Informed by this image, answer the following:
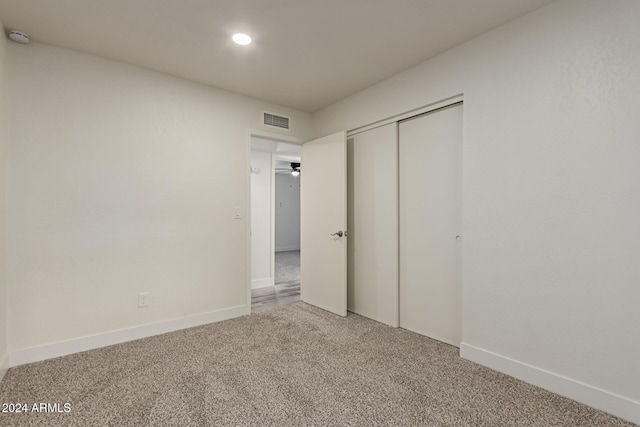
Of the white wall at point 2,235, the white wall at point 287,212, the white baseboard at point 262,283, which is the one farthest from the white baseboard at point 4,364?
the white wall at point 287,212

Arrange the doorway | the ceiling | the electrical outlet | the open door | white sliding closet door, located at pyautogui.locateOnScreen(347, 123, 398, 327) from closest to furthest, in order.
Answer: the ceiling, the electrical outlet, white sliding closet door, located at pyautogui.locateOnScreen(347, 123, 398, 327), the open door, the doorway

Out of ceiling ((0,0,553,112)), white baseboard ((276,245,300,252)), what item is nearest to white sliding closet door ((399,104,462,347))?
ceiling ((0,0,553,112))

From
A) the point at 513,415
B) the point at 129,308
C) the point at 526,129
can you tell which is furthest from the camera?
the point at 129,308

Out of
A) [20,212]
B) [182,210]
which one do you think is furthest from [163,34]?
[20,212]

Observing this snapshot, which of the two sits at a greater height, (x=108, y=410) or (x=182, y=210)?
(x=182, y=210)

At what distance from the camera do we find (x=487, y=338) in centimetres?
226

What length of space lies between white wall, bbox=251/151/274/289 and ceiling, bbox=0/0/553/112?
81.6 inches

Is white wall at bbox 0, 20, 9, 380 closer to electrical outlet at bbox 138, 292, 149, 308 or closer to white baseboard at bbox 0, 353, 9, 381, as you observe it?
white baseboard at bbox 0, 353, 9, 381

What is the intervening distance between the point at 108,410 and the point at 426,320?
8.01 ft

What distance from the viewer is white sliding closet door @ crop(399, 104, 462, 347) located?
259 centimetres

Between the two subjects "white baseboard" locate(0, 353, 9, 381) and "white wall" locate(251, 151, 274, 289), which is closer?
"white baseboard" locate(0, 353, 9, 381)

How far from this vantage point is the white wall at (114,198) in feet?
7.64

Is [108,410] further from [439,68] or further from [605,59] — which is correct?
[605,59]

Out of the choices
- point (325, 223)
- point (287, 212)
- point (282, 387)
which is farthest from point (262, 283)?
point (287, 212)
